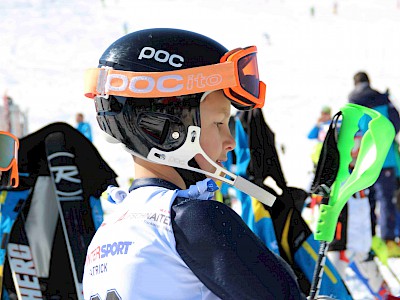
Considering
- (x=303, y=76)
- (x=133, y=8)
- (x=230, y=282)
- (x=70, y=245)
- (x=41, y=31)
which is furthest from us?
(x=133, y=8)

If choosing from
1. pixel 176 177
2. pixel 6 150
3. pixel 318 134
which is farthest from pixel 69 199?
pixel 318 134

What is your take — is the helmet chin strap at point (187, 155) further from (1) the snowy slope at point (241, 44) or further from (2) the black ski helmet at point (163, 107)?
(1) the snowy slope at point (241, 44)

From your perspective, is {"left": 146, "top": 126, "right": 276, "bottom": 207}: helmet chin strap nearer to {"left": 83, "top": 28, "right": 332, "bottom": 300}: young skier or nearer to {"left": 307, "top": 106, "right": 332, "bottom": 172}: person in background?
{"left": 83, "top": 28, "right": 332, "bottom": 300}: young skier

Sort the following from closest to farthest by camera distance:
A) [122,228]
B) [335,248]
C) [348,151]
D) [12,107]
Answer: [122,228], [348,151], [335,248], [12,107]

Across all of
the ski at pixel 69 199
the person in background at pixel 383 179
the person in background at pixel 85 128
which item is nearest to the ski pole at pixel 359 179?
the ski at pixel 69 199

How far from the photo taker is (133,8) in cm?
3009

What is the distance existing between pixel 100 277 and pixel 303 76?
2072cm

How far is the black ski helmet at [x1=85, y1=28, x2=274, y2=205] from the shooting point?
190 cm

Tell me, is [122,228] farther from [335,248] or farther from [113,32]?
[113,32]

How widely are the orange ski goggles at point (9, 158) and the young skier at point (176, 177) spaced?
818mm

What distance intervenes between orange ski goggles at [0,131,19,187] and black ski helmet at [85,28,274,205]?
3.02 feet

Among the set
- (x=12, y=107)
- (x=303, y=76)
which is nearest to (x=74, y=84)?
(x=303, y=76)

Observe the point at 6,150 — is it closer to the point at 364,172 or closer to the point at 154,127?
the point at 154,127

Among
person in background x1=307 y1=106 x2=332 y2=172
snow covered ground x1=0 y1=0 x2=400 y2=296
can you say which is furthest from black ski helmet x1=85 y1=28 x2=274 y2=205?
snow covered ground x1=0 y1=0 x2=400 y2=296
